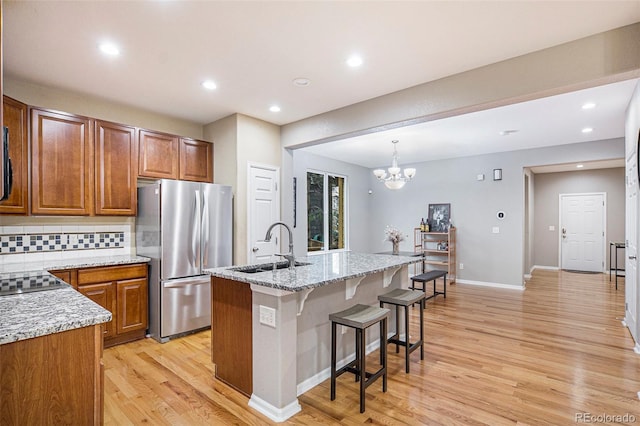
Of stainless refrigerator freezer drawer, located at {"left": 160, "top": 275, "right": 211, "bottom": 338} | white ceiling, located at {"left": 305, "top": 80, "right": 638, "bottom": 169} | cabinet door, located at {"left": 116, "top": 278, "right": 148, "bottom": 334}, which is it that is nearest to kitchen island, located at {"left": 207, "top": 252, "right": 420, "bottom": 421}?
stainless refrigerator freezer drawer, located at {"left": 160, "top": 275, "right": 211, "bottom": 338}

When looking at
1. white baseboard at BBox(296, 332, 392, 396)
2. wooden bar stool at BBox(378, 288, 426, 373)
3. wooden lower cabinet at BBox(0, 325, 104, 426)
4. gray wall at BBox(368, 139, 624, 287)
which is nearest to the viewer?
wooden lower cabinet at BBox(0, 325, 104, 426)

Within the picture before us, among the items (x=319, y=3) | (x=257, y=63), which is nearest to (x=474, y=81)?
(x=319, y=3)

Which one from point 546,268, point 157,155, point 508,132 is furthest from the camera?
point 546,268

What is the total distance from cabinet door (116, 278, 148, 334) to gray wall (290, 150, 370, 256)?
2.53 meters

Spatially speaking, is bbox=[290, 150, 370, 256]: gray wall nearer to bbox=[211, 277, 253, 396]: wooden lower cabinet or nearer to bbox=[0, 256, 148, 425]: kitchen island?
bbox=[211, 277, 253, 396]: wooden lower cabinet

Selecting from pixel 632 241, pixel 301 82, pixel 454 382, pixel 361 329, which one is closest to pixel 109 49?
pixel 301 82

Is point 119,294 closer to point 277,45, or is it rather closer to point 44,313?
point 44,313

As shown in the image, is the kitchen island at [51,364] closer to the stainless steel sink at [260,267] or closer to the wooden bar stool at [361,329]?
the stainless steel sink at [260,267]

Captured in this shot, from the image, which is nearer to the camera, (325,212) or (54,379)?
(54,379)

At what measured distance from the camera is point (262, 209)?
4.35 m

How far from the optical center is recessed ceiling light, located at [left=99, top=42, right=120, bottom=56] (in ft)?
8.21

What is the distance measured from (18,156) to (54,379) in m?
2.51

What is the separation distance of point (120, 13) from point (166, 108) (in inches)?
74.3

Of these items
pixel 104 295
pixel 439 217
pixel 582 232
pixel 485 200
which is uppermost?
pixel 485 200
